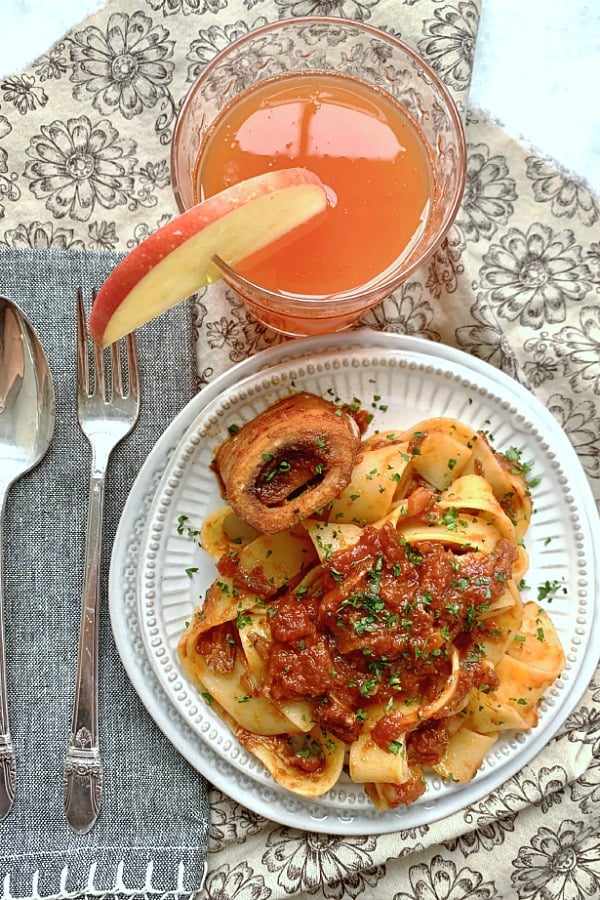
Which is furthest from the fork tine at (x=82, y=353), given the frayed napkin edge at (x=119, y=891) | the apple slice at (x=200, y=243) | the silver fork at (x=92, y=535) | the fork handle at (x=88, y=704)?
the frayed napkin edge at (x=119, y=891)

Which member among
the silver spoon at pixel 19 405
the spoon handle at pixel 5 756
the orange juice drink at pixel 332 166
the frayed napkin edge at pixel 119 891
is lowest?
the frayed napkin edge at pixel 119 891

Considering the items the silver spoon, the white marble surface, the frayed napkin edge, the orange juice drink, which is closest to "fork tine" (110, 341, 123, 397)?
the silver spoon

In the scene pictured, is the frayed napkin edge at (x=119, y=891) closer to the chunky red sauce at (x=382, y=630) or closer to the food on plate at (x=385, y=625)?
the food on plate at (x=385, y=625)

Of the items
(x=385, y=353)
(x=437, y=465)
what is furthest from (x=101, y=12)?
(x=437, y=465)

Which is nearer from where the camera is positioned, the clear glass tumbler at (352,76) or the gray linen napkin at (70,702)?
the clear glass tumbler at (352,76)

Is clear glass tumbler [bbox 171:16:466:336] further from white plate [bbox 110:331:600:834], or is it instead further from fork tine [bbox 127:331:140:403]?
fork tine [bbox 127:331:140:403]

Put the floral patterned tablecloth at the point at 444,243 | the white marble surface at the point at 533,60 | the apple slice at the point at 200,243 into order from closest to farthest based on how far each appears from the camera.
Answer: the apple slice at the point at 200,243 → the floral patterned tablecloth at the point at 444,243 → the white marble surface at the point at 533,60

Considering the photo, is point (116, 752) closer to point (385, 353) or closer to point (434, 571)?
point (434, 571)
